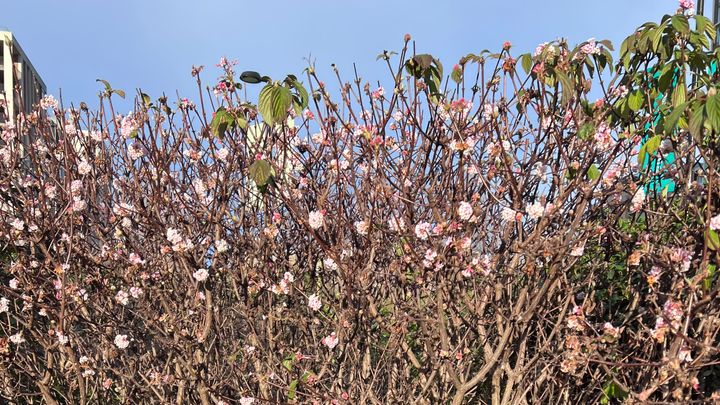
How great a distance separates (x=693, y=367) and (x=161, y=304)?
3.11 meters

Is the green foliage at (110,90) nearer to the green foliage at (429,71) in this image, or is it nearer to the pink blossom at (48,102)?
the pink blossom at (48,102)

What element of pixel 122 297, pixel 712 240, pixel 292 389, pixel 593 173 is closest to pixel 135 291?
pixel 122 297

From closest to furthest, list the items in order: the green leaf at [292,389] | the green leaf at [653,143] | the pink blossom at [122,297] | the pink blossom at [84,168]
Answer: the green leaf at [653,143], the green leaf at [292,389], the pink blossom at [122,297], the pink blossom at [84,168]

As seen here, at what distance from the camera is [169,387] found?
455 centimetres

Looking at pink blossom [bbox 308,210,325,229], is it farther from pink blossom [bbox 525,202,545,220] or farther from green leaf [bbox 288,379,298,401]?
pink blossom [bbox 525,202,545,220]

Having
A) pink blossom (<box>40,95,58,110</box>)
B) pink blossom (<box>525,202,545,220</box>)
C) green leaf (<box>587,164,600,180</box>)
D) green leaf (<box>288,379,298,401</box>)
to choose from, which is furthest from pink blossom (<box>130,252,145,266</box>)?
green leaf (<box>587,164,600,180</box>)

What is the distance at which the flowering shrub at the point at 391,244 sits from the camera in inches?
131

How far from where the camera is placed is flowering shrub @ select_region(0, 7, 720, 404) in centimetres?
333

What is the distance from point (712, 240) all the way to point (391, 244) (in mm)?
1636

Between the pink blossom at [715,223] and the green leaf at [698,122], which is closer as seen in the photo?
the green leaf at [698,122]

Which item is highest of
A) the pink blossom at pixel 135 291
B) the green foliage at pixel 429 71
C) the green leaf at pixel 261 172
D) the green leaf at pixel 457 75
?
the green leaf at pixel 457 75

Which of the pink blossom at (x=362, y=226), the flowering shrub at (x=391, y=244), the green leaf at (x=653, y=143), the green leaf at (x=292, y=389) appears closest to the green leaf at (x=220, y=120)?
the flowering shrub at (x=391, y=244)

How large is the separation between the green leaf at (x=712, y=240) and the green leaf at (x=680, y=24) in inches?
34.6

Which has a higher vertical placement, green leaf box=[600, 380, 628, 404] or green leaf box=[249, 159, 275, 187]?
green leaf box=[249, 159, 275, 187]
